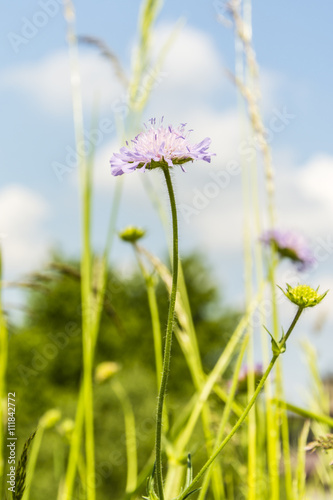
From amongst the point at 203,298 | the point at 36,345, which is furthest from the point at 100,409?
the point at 203,298

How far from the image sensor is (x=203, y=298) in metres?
7.78

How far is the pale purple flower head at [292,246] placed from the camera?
3.77ft

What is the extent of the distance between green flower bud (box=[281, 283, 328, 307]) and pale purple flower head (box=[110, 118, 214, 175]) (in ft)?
0.46

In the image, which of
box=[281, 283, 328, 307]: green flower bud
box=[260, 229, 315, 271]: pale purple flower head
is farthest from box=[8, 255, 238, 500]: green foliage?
box=[281, 283, 328, 307]: green flower bud

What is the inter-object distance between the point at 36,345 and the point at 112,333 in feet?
2.98

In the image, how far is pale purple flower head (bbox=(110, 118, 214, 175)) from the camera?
1.69 feet

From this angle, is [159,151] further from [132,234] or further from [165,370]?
[132,234]

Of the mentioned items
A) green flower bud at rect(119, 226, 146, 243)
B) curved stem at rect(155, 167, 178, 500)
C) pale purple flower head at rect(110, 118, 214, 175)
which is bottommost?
curved stem at rect(155, 167, 178, 500)

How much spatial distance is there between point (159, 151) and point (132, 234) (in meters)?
0.53

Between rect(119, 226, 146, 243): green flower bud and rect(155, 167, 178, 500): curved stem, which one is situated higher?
rect(119, 226, 146, 243): green flower bud

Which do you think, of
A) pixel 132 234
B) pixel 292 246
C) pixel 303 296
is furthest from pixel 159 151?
pixel 292 246

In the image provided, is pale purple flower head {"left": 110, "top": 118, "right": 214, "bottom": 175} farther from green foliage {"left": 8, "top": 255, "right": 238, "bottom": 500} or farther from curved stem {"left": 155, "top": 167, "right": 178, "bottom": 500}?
green foliage {"left": 8, "top": 255, "right": 238, "bottom": 500}

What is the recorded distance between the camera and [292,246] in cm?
115

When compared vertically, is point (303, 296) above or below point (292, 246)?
below
